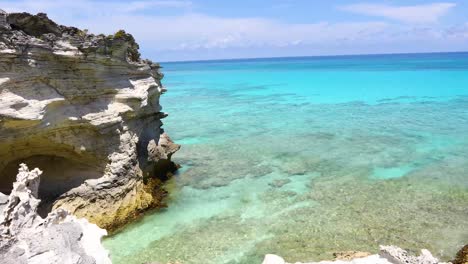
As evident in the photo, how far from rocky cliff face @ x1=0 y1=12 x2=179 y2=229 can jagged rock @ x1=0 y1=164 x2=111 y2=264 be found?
4.62 metres

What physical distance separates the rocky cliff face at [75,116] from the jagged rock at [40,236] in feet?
15.2

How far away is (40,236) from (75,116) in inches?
300

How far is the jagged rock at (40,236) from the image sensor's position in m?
6.89

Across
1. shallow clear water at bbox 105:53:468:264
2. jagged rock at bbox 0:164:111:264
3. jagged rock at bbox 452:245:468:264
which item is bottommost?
shallow clear water at bbox 105:53:468:264

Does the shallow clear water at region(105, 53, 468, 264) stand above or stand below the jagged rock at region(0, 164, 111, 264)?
below

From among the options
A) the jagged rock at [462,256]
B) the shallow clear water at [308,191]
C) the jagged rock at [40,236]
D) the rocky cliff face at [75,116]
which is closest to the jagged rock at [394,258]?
the shallow clear water at [308,191]

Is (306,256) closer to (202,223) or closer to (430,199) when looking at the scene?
(202,223)

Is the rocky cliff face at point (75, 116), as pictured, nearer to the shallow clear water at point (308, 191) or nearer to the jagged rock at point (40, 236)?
the shallow clear water at point (308, 191)

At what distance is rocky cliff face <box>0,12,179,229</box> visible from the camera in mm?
12508

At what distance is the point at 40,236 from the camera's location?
7.36 m

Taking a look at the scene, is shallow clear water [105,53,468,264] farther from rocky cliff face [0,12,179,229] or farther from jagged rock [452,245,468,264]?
rocky cliff face [0,12,179,229]

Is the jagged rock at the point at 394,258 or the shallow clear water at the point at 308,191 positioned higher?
the jagged rock at the point at 394,258

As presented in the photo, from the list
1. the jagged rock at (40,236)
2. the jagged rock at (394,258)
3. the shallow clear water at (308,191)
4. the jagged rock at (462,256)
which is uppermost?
the jagged rock at (40,236)

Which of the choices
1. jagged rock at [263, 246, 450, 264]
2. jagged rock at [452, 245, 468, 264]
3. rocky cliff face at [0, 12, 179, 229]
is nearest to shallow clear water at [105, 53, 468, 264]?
jagged rock at [452, 245, 468, 264]
